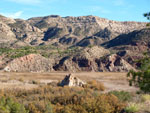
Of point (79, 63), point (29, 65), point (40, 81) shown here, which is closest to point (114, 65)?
point (79, 63)

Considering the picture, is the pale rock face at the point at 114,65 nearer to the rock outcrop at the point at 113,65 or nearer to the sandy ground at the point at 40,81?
the rock outcrop at the point at 113,65

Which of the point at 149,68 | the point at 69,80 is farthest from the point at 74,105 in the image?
the point at 69,80

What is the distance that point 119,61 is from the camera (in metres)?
49.2

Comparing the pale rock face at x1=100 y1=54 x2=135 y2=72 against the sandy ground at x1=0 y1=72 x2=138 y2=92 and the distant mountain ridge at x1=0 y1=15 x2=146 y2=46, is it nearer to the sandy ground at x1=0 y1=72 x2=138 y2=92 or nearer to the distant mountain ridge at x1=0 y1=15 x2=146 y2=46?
the sandy ground at x1=0 y1=72 x2=138 y2=92

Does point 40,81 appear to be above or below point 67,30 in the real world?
below

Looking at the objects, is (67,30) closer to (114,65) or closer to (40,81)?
(114,65)

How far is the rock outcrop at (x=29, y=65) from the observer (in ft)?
154

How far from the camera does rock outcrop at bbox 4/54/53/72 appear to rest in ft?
154

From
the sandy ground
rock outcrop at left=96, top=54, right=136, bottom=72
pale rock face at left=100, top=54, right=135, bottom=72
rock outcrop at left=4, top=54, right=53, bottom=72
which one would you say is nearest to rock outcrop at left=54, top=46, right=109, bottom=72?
rock outcrop at left=96, top=54, right=136, bottom=72

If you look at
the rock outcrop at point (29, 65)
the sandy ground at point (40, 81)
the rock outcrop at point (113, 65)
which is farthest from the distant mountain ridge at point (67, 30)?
the sandy ground at point (40, 81)

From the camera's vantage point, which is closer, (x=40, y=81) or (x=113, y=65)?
(x=40, y=81)

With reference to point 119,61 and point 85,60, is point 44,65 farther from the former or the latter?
point 119,61

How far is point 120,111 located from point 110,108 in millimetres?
551

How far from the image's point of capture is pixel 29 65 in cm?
4847
